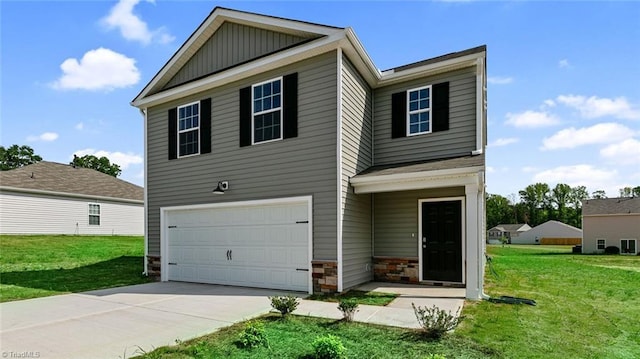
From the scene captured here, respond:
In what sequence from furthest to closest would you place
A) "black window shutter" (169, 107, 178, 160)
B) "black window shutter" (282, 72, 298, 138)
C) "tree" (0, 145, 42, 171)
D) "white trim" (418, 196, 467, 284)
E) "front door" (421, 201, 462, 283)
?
1. "tree" (0, 145, 42, 171)
2. "black window shutter" (169, 107, 178, 160)
3. "front door" (421, 201, 462, 283)
4. "white trim" (418, 196, 467, 284)
5. "black window shutter" (282, 72, 298, 138)

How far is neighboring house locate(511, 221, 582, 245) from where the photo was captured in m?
53.5

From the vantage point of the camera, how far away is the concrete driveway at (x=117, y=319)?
463 centimetres

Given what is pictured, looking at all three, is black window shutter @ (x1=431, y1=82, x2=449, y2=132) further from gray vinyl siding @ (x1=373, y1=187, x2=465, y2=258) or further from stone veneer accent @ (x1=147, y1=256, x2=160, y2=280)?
stone veneer accent @ (x1=147, y1=256, x2=160, y2=280)

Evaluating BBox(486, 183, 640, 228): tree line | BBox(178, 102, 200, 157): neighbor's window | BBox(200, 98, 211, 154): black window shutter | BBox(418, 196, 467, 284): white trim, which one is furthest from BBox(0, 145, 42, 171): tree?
BBox(486, 183, 640, 228): tree line

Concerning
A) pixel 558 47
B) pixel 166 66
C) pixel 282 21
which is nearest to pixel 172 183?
pixel 166 66

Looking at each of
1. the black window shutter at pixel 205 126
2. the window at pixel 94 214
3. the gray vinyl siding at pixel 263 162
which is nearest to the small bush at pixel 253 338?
the gray vinyl siding at pixel 263 162

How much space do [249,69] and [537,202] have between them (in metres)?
82.3

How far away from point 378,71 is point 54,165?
2312 cm

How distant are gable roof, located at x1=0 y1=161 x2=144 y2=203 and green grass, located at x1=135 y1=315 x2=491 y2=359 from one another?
1938 centimetres

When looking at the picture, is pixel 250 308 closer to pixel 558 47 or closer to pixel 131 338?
pixel 131 338

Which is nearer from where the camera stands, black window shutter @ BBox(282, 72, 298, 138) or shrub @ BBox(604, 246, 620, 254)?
black window shutter @ BBox(282, 72, 298, 138)

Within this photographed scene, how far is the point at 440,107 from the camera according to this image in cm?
916

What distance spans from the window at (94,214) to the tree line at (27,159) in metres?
34.2

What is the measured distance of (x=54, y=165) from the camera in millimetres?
23594
